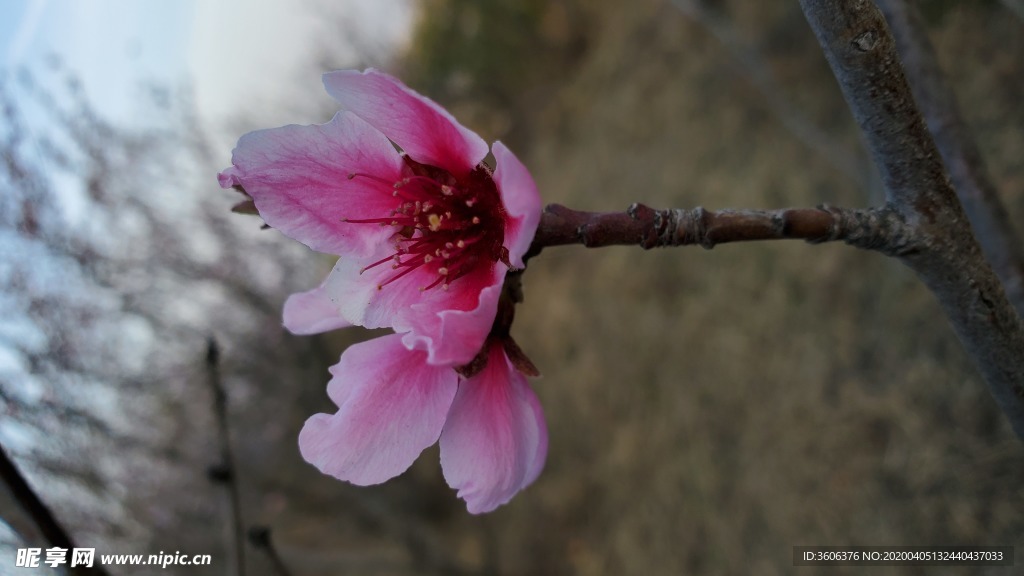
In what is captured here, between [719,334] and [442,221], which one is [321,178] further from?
[719,334]

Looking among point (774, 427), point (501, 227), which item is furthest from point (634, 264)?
point (501, 227)

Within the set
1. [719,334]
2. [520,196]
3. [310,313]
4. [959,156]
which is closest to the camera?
[520,196]

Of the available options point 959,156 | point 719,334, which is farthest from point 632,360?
point 959,156

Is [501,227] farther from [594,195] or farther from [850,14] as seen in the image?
[594,195]

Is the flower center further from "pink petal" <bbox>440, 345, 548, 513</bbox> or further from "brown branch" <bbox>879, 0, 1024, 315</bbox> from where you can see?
"brown branch" <bbox>879, 0, 1024, 315</bbox>

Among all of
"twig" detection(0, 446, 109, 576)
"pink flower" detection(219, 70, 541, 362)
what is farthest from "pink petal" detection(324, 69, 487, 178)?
"twig" detection(0, 446, 109, 576)

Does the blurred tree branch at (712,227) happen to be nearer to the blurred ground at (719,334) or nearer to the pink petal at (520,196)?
the pink petal at (520,196)
